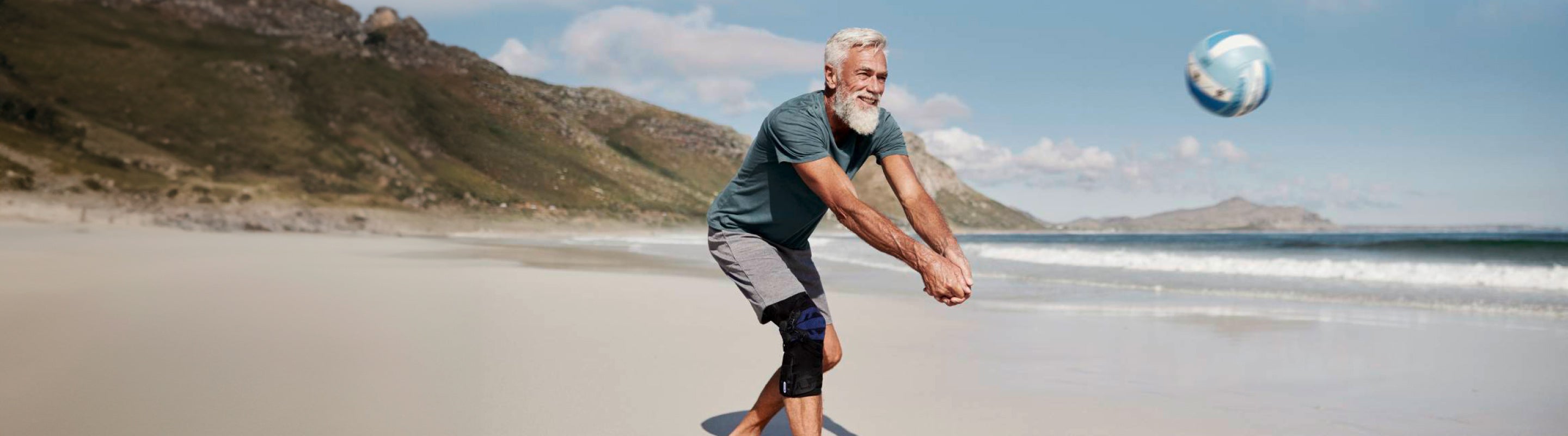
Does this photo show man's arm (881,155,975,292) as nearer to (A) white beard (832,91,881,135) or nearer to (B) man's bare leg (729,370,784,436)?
(A) white beard (832,91,881,135)

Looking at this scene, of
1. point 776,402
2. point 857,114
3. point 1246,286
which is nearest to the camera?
point 857,114

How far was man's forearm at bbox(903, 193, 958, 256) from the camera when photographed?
112 inches

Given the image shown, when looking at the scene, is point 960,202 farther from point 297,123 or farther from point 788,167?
point 788,167

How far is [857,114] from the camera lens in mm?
3088

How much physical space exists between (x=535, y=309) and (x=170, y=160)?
168 feet

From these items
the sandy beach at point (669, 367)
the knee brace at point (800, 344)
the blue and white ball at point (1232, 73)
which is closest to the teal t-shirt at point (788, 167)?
the knee brace at point (800, 344)

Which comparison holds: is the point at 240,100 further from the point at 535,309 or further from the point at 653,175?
the point at 535,309

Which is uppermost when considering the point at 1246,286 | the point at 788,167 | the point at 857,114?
the point at 857,114

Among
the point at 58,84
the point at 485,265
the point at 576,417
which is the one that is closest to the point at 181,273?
the point at 485,265

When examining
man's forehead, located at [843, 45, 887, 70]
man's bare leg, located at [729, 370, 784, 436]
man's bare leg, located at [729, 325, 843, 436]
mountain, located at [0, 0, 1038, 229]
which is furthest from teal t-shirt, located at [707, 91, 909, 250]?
mountain, located at [0, 0, 1038, 229]

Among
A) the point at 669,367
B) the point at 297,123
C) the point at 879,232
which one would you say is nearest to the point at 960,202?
the point at 297,123

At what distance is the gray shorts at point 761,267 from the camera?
3.39 m

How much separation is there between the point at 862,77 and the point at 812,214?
0.55 meters

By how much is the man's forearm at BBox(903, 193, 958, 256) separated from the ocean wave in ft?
41.6
